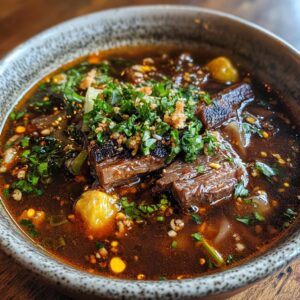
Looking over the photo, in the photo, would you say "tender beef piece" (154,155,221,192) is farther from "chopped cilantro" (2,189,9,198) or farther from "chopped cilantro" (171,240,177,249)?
"chopped cilantro" (2,189,9,198)

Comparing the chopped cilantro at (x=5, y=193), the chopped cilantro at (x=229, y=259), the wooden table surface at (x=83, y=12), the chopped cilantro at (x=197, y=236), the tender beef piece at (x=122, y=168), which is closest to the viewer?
the chopped cilantro at (x=229, y=259)

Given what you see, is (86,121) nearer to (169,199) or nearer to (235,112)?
(169,199)

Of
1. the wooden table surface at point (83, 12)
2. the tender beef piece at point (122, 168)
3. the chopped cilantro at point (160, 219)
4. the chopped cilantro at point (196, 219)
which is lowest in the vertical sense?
the chopped cilantro at point (160, 219)

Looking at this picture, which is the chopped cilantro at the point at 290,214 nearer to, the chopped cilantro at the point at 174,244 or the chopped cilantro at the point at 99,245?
the chopped cilantro at the point at 174,244

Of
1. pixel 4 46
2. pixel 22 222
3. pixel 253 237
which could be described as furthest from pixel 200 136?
pixel 4 46

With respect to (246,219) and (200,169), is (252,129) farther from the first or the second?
(246,219)

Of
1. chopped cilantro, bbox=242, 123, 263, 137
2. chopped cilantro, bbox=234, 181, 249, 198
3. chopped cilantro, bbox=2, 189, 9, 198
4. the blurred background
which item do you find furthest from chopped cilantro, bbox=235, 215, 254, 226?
the blurred background

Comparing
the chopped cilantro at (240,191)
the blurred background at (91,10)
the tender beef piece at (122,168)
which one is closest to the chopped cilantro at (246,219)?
the chopped cilantro at (240,191)

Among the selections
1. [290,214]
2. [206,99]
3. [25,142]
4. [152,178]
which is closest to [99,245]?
[152,178]
